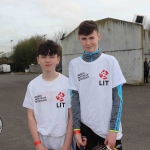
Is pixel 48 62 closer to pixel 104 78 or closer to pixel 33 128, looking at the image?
pixel 104 78

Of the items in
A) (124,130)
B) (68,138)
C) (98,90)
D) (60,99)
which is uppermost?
(98,90)

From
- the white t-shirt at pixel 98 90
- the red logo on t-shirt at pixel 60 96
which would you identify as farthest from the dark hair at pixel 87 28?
the red logo on t-shirt at pixel 60 96

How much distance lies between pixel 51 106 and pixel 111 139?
27.8 inches

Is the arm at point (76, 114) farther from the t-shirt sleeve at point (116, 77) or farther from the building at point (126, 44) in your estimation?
the building at point (126, 44)

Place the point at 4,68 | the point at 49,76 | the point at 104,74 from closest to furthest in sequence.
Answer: the point at 104,74, the point at 49,76, the point at 4,68

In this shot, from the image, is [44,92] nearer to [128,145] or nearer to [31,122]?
[31,122]

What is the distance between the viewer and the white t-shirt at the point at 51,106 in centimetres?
228

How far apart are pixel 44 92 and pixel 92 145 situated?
2.42 feet

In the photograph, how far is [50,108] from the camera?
90.4 inches

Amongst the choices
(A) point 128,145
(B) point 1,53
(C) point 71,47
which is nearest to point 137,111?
(A) point 128,145

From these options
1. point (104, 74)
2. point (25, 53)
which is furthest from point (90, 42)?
point (25, 53)

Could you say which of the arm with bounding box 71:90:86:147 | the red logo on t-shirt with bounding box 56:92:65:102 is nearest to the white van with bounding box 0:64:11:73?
the red logo on t-shirt with bounding box 56:92:65:102

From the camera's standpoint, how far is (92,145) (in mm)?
2156

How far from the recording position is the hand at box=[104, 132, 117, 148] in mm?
2023
